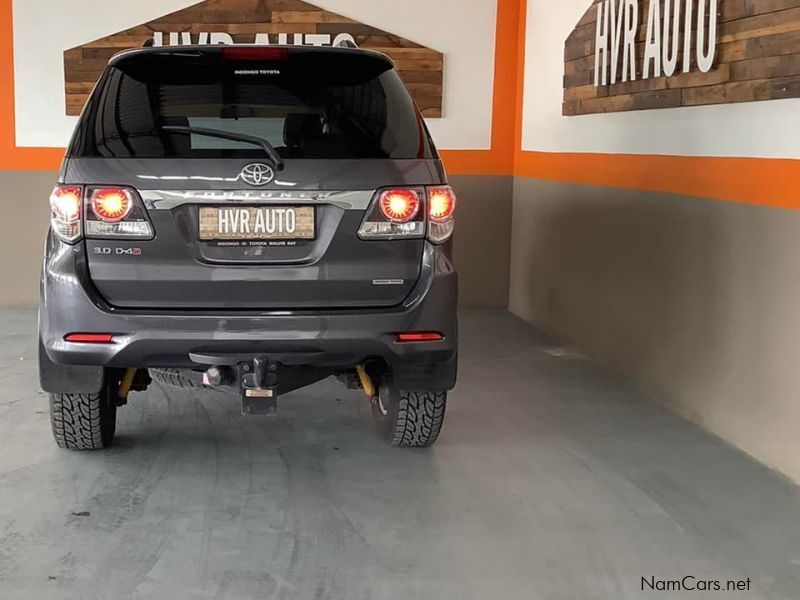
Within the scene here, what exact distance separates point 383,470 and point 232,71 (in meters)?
1.60

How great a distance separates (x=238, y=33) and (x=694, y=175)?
384 centimetres

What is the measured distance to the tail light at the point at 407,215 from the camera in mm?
3146

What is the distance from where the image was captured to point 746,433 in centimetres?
401

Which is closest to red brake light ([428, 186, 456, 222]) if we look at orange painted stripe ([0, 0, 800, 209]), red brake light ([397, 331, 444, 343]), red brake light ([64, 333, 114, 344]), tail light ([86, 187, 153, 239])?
red brake light ([397, 331, 444, 343])

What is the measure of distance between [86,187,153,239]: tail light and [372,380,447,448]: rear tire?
A: 3.93 feet

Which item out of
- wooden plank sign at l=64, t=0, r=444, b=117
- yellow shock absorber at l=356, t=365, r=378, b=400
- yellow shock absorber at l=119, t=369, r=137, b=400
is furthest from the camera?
wooden plank sign at l=64, t=0, r=444, b=117

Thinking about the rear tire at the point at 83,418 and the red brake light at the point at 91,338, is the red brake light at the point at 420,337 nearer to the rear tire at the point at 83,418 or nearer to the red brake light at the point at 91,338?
the red brake light at the point at 91,338

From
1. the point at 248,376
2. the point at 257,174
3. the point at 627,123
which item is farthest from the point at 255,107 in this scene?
the point at 627,123

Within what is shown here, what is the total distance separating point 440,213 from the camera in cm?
324

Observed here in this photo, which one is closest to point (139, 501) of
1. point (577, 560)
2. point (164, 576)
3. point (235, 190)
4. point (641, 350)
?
point (164, 576)

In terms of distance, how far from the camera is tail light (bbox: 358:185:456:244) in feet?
10.3

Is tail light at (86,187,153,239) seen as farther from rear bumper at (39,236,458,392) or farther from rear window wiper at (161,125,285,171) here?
rear window wiper at (161,125,285,171)

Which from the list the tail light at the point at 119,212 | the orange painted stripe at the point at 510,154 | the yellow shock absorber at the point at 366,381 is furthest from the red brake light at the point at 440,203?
the orange painted stripe at the point at 510,154

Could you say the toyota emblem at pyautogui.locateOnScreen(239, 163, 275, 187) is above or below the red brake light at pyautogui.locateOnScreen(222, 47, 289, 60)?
below
